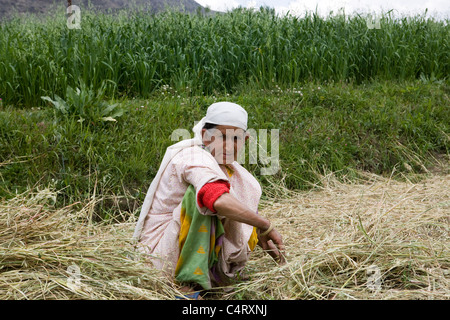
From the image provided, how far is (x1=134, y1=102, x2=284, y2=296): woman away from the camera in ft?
6.67

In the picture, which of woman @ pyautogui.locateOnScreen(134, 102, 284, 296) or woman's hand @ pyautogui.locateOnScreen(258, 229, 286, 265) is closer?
woman @ pyautogui.locateOnScreen(134, 102, 284, 296)

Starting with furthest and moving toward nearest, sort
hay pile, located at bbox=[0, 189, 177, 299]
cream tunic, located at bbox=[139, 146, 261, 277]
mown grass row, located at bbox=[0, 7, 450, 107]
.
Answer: mown grass row, located at bbox=[0, 7, 450, 107], cream tunic, located at bbox=[139, 146, 261, 277], hay pile, located at bbox=[0, 189, 177, 299]

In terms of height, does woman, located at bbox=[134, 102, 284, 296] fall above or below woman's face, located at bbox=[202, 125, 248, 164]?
below

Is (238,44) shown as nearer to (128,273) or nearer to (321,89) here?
(321,89)

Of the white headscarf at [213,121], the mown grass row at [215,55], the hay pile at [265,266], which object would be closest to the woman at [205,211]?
the white headscarf at [213,121]

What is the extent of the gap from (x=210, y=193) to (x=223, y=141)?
356mm

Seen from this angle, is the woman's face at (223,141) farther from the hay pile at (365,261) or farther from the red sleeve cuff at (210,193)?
the hay pile at (365,261)

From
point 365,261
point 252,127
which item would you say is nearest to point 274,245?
point 365,261

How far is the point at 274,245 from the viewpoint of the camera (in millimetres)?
2447

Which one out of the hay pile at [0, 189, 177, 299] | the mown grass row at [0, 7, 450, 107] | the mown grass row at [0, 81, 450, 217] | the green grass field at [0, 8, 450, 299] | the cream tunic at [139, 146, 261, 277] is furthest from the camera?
the mown grass row at [0, 7, 450, 107]

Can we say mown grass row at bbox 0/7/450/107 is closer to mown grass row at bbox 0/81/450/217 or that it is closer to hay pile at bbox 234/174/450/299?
mown grass row at bbox 0/81/450/217

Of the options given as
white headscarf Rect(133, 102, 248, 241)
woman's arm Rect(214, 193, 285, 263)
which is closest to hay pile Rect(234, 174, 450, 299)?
woman's arm Rect(214, 193, 285, 263)

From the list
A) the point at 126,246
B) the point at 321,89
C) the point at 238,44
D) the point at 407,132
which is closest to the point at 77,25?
the point at 238,44

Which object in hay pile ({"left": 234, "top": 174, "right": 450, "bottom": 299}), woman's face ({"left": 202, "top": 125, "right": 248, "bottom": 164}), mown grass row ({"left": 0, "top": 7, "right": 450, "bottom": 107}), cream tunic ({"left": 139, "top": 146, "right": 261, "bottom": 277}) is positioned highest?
mown grass row ({"left": 0, "top": 7, "right": 450, "bottom": 107})
